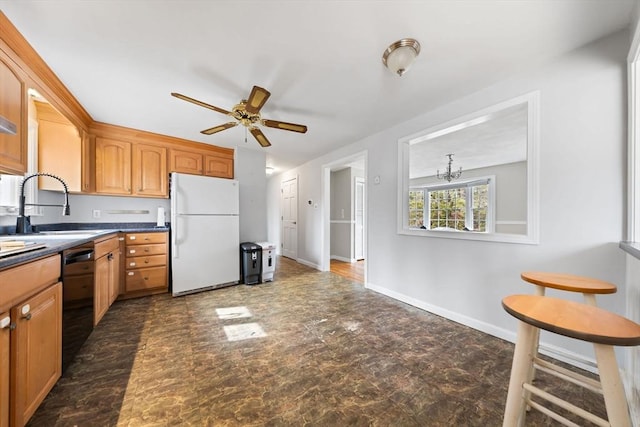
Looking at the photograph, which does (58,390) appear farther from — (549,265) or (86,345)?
(549,265)

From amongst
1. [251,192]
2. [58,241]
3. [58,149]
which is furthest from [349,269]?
[58,149]

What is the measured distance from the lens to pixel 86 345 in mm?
1956

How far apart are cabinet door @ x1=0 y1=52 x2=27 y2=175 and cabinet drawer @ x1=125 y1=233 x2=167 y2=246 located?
1479mm

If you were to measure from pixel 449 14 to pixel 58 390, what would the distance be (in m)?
3.26

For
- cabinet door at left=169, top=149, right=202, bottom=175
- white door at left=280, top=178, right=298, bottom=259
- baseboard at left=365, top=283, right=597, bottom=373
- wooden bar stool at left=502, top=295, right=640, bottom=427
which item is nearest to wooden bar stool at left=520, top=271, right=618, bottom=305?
wooden bar stool at left=502, top=295, right=640, bottom=427

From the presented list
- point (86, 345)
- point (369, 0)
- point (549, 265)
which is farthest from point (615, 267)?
point (86, 345)

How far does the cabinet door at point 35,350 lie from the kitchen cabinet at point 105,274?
2.15 feet

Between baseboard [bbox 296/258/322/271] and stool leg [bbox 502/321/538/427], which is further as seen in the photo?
baseboard [bbox 296/258/322/271]

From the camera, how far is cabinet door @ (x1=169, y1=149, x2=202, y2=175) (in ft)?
11.9

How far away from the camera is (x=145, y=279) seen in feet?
10.3

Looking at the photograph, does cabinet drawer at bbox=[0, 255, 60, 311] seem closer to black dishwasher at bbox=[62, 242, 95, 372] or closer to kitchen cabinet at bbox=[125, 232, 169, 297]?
black dishwasher at bbox=[62, 242, 95, 372]

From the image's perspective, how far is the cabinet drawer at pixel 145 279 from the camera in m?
3.03

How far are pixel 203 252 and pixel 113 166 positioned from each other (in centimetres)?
163

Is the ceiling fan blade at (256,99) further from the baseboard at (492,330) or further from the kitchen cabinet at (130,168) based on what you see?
the baseboard at (492,330)
